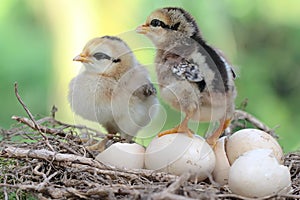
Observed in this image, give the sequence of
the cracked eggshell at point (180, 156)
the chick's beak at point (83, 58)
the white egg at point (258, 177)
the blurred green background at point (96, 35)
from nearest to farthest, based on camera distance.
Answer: the white egg at point (258, 177) < the cracked eggshell at point (180, 156) < the chick's beak at point (83, 58) < the blurred green background at point (96, 35)

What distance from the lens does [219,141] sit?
199 centimetres

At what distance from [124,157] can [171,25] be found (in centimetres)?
44

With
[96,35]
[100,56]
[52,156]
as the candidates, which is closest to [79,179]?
[52,156]

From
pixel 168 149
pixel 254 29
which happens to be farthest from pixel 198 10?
pixel 168 149

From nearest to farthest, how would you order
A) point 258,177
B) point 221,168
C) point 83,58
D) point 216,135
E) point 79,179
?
point 258,177, point 79,179, point 221,168, point 216,135, point 83,58

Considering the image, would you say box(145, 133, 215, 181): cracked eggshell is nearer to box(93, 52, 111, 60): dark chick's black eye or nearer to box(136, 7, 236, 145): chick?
box(136, 7, 236, 145): chick

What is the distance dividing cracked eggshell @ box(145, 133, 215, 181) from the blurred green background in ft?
4.48

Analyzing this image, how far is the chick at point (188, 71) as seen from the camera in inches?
73.9

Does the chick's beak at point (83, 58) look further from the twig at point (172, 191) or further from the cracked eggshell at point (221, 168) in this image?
the twig at point (172, 191)

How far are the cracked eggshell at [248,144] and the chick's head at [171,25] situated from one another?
1.15 feet

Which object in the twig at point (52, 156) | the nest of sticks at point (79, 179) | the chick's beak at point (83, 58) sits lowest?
the nest of sticks at point (79, 179)

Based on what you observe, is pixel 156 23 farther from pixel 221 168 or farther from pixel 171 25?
pixel 221 168

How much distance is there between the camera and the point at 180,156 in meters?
1.82

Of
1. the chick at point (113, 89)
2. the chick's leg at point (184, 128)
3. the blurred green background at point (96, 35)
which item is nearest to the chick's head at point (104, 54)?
the chick at point (113, 89)
